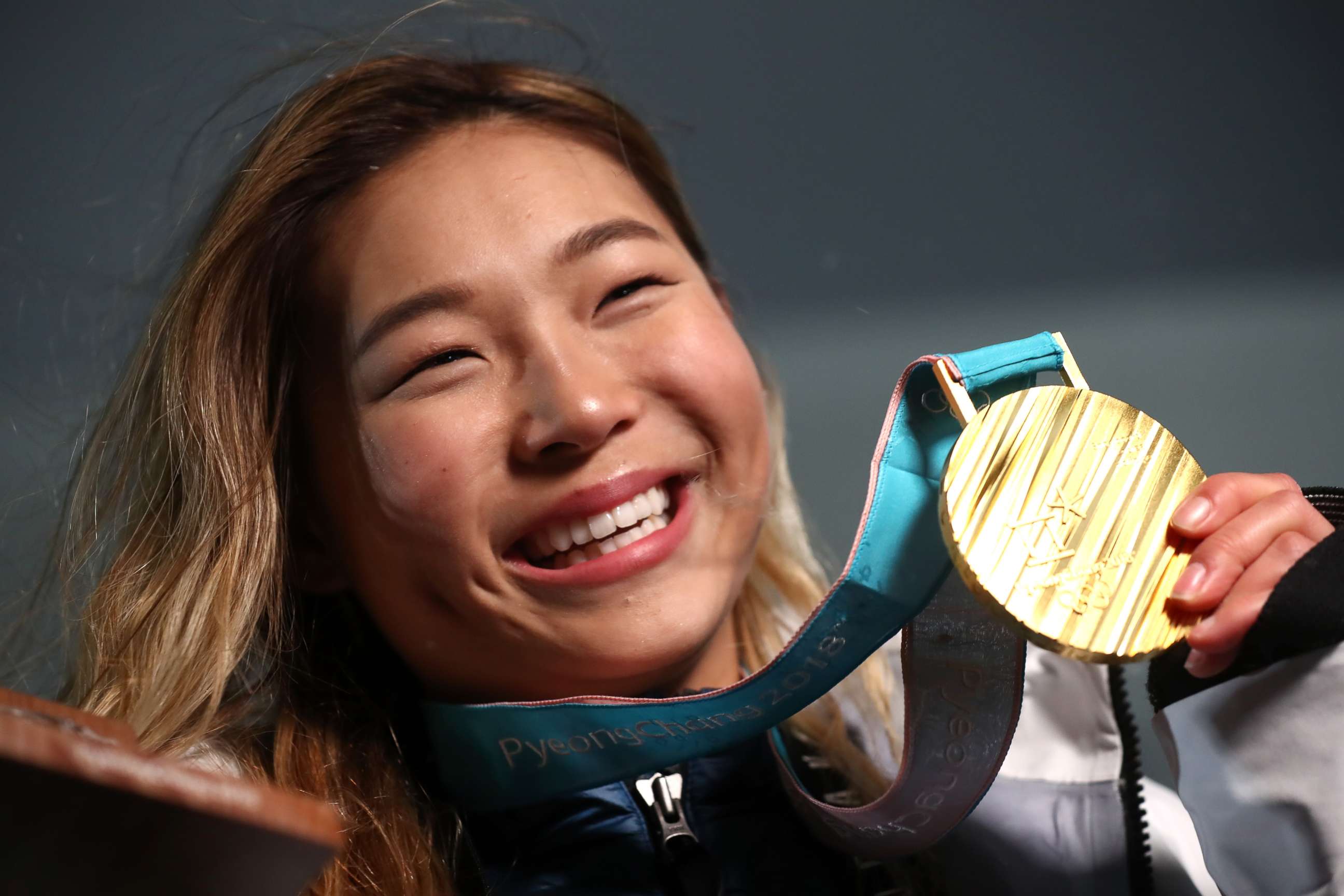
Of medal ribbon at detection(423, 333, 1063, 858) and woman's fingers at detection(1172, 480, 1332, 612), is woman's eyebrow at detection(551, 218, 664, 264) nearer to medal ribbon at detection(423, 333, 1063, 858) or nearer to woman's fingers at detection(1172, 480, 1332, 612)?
medal ribbon at detection(423, 333, 1063, 858)

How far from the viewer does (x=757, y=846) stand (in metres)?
0.88

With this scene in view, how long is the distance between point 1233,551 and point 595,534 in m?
0.39

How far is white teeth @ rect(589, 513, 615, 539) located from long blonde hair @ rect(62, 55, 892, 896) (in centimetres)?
25

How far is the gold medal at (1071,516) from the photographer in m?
0.61

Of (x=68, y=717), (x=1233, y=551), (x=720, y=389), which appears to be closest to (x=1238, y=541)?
(x=1233, y=551)

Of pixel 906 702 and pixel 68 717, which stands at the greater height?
pixel 68 717

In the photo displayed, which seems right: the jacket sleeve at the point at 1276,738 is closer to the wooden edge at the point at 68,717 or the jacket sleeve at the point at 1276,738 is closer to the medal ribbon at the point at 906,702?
the medal ribbon at the point at 906,702

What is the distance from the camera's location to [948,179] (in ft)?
3.26

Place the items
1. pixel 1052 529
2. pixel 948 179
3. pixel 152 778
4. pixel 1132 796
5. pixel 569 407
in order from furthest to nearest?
pixel 948 179 < pixel 1132 796 < pixel 569 407 < pixel 1052 529 < pixel 152 778

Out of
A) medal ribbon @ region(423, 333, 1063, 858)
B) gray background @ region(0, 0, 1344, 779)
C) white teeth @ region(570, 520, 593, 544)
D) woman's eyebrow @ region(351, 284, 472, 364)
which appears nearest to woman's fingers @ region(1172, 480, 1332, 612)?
medal ribbon @ region(423, 333, 1063, 858)

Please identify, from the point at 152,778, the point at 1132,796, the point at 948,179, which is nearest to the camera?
the point at 152,778

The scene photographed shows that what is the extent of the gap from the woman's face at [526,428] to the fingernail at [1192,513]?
0.31 metres

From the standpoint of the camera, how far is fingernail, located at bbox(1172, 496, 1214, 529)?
2.12ft

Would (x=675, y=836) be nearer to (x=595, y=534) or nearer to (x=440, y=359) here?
(x=595, y=534)
